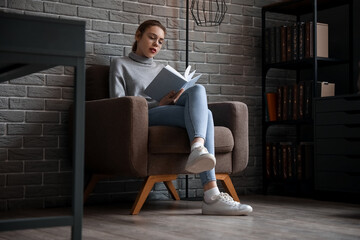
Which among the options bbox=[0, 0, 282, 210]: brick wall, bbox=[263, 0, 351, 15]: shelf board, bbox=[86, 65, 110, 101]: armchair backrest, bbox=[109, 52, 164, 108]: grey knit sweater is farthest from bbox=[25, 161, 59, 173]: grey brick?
bbox=[263, 0, 351, 15]: shelf board

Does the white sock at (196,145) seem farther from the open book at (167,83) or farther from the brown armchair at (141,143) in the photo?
the open book at (167,83)

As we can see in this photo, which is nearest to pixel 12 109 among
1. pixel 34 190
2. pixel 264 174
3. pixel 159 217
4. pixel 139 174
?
pixel 34 190

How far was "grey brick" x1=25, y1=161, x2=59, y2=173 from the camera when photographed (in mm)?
3188

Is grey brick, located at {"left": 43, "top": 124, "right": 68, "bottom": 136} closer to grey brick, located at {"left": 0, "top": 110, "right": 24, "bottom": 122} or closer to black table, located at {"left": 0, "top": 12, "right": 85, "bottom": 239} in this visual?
grey brick, located at {"left": 0, "top": 110, "right": 24, "bottom": 122}

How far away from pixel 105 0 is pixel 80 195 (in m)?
2.43

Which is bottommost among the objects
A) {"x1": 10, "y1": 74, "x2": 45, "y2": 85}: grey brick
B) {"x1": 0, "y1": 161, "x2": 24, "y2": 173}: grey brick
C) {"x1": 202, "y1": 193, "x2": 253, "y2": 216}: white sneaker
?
{"x1": 202, "y1": 193, "x2": 253, "y2": 216}: white sneaker

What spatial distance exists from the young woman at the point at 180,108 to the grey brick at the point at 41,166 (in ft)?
1.90

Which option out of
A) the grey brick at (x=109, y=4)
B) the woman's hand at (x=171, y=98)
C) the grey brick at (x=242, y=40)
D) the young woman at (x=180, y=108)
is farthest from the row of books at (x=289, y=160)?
the grey brick at (x=109, y=4)

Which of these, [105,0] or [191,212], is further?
[105,0]

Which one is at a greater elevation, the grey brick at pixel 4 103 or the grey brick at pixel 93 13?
A: the grey brick at pixel 93 13

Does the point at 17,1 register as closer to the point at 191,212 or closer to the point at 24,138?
the point at 24,138

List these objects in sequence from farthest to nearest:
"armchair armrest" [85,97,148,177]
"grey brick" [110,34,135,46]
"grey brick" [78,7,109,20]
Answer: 1. "grey brick" [110,34,135,46]
2. "grey brick" [78,7,109,20]
3. "armchair armrest" [85,97,148,177]

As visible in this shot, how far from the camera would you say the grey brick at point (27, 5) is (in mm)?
3176

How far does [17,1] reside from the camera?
3.19 meters
